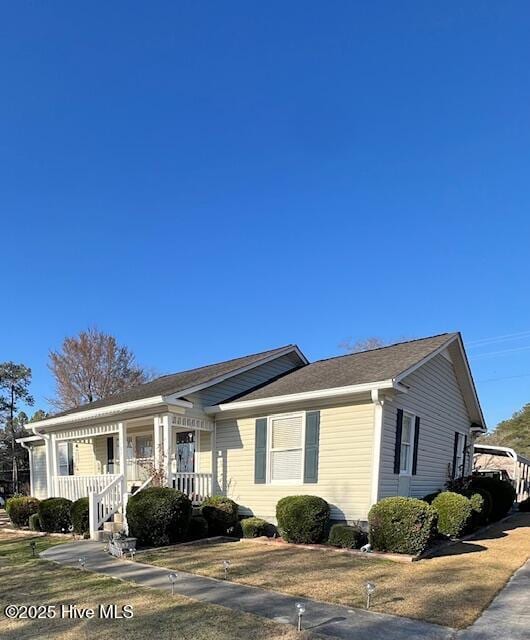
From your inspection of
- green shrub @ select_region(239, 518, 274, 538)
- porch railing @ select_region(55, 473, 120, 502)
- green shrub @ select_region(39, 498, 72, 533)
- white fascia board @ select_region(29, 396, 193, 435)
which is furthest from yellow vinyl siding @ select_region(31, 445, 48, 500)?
green shrub @ select_region(239, 518, 274, 538)

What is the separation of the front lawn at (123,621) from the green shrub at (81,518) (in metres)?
4.02

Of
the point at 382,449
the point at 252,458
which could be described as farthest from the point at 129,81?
the point at 382,449

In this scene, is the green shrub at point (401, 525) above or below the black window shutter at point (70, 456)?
above

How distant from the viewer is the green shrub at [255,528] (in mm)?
10688

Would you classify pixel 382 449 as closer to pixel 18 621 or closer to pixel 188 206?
pixel 18 621

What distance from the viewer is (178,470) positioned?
13.6m

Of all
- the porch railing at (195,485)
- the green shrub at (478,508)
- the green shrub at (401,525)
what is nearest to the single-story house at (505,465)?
the green shrub at (478,508)

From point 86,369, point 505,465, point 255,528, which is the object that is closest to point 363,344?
point 505,465

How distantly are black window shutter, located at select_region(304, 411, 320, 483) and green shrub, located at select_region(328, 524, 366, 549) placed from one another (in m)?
1.37

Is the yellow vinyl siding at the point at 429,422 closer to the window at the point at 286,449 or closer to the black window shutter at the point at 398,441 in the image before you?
the black window shutter at the point at 398,441

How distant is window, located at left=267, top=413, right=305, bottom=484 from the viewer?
1096cm

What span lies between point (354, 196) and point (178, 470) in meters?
10.4

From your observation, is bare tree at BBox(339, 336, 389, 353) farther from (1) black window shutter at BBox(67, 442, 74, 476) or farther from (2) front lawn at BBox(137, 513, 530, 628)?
(2) front lawn at BBox(137, 513, 530, 628)

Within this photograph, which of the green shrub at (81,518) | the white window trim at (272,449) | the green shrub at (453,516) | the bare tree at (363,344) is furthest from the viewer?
the bare tree at (363,344)
